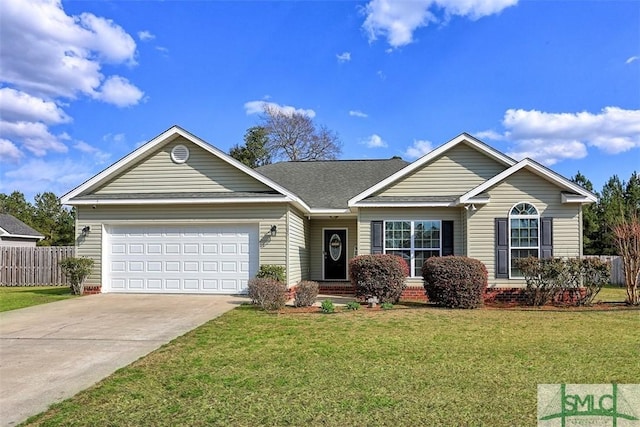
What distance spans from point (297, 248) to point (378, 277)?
4.09 metres

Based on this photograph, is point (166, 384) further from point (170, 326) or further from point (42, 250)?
point (42, 250)

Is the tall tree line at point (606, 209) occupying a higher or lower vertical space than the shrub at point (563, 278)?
higher

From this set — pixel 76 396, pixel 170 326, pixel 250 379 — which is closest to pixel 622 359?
pixel 250 379

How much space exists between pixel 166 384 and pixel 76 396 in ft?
2.98

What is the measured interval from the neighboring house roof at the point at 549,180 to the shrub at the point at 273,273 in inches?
220

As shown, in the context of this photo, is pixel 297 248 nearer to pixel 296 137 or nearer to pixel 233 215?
pixel 233 215

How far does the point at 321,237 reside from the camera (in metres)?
17.7

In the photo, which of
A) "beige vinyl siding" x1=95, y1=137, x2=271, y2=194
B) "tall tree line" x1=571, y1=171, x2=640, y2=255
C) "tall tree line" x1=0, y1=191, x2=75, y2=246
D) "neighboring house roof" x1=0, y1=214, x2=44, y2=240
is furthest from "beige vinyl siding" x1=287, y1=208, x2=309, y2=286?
"tall tree line" x1=0, y1=191, x2=75, y2=246

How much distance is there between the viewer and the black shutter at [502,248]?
1342 centimetres

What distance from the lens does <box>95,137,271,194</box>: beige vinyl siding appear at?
568 inches

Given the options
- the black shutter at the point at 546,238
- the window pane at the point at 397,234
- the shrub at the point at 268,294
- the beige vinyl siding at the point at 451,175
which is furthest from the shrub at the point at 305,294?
the black shutter at the point at 546,238

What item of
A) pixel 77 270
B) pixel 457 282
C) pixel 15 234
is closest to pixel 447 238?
pixel 457 282

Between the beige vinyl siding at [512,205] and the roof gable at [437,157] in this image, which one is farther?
the roof gable at [437,157]

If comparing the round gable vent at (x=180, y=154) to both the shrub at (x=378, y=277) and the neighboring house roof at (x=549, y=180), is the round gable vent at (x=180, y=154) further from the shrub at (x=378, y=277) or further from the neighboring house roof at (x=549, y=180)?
the neighboring house roof at (x=549, y=180)
